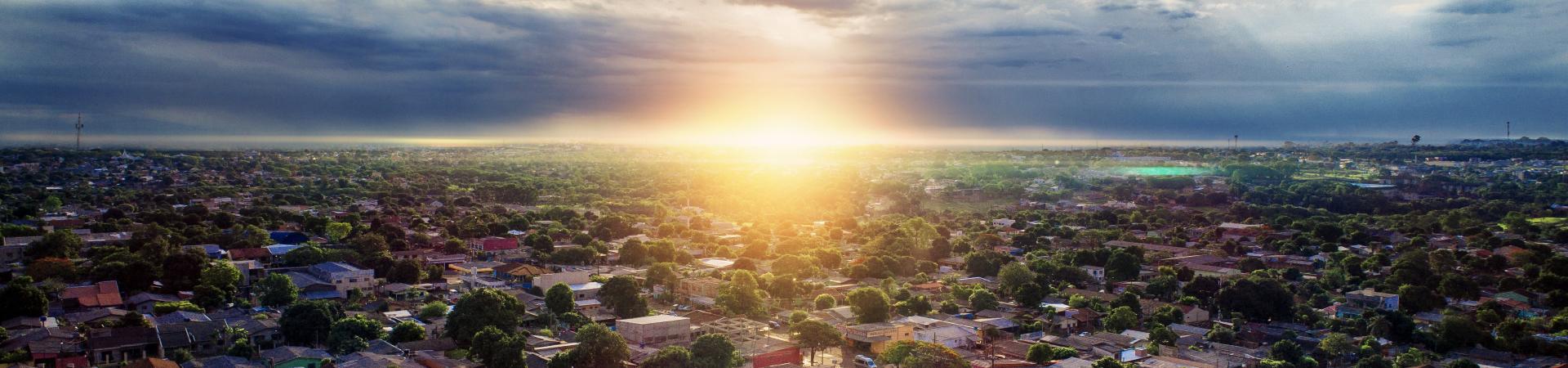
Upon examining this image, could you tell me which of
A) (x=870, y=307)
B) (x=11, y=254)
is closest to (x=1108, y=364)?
(x=870, y=307)

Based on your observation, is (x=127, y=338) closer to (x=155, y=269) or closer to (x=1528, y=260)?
(x=155, y=269)

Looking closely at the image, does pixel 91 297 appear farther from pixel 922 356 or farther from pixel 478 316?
pixel 922 356

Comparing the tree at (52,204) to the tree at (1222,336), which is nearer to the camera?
the tree at (1222,336)

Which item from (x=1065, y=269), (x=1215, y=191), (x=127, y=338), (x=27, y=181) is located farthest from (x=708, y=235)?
(x=27, y=181)

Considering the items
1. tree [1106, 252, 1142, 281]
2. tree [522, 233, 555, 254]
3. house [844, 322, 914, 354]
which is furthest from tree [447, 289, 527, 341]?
tree [1106, 252, 1142, 281]

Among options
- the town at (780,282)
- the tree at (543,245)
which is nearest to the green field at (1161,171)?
the town at (780,282)

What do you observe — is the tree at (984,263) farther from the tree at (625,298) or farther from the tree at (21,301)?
the tree at (21,301)
